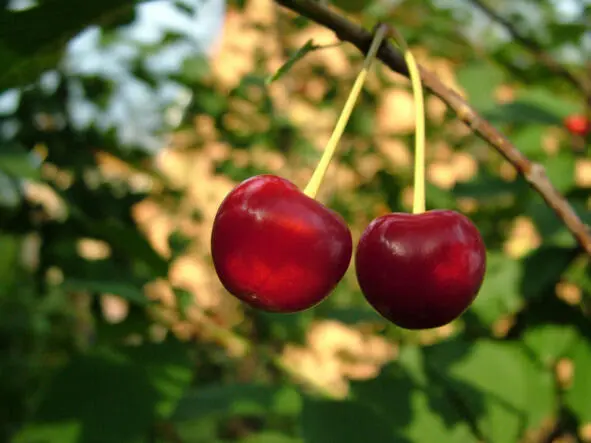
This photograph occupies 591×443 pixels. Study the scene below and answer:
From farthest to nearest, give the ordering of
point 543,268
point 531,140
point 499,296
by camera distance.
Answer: point 531,140, point 499,296, point 543,268

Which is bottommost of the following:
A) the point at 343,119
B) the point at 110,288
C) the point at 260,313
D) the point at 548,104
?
the point at 260,313

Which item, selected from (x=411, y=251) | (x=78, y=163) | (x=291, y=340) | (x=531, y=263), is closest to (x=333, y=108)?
(x=291, y=340)

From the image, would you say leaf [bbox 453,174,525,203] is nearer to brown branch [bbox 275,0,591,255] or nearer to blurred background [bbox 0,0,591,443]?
blurred background [bbox 0,0,591,443]

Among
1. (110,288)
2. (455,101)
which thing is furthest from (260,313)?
(455,101)

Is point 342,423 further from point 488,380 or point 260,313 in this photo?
point 260,313

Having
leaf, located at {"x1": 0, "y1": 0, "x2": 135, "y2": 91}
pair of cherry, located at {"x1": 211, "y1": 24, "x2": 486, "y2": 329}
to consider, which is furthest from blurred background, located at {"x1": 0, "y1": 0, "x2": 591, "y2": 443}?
pair of cherry, located at {"x1": 211, "y1": 24, "x2": 486, "y2": 329}
